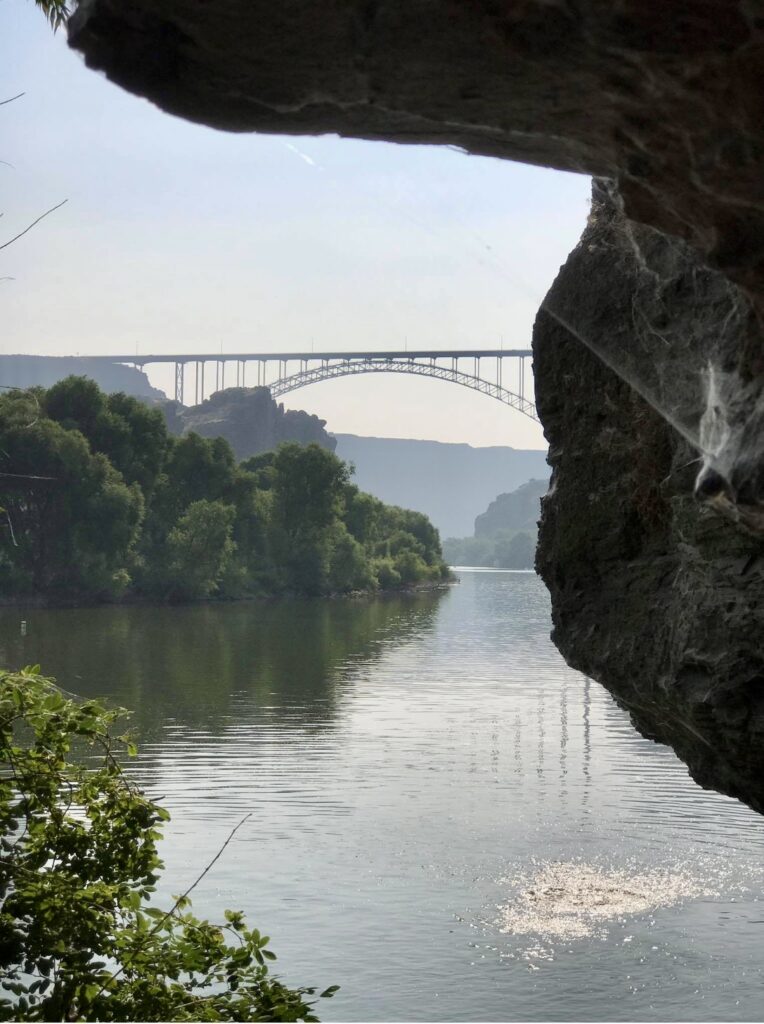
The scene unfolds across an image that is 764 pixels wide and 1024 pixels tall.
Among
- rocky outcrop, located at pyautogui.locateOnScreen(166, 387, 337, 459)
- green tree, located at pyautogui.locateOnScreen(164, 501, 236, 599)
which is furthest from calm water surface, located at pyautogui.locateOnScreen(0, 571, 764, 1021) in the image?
rocky outcrop, located at pyautogui.locateOnScreen(166, 387, 337, 459)

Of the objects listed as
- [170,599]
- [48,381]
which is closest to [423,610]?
[170,599]

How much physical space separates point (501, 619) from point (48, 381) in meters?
127

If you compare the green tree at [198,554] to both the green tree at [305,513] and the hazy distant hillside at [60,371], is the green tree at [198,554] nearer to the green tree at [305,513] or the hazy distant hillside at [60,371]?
the green tree at [305,513]

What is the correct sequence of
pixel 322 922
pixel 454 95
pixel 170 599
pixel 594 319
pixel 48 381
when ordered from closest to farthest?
pixel 454 95 < pixel 594 319 < pixel 322 922 < pixel 170 599 < pixel 48 381

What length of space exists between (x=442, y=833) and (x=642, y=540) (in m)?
9.65

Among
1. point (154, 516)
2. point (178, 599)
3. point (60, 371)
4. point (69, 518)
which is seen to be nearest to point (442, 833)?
point (69, 518)

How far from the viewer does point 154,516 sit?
58.9 metres

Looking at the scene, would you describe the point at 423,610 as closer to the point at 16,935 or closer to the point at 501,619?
the point at 501,619

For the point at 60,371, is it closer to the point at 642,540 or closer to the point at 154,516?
the point at 154,516

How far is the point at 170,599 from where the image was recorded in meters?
56.2

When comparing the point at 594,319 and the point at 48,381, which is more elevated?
the point at 48,381

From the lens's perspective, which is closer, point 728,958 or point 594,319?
point 594,319

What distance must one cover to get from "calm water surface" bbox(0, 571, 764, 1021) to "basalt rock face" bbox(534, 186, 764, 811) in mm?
2852

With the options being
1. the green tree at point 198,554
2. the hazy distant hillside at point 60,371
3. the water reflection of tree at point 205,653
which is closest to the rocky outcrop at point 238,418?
the hazy distant hillside at point 60,371
